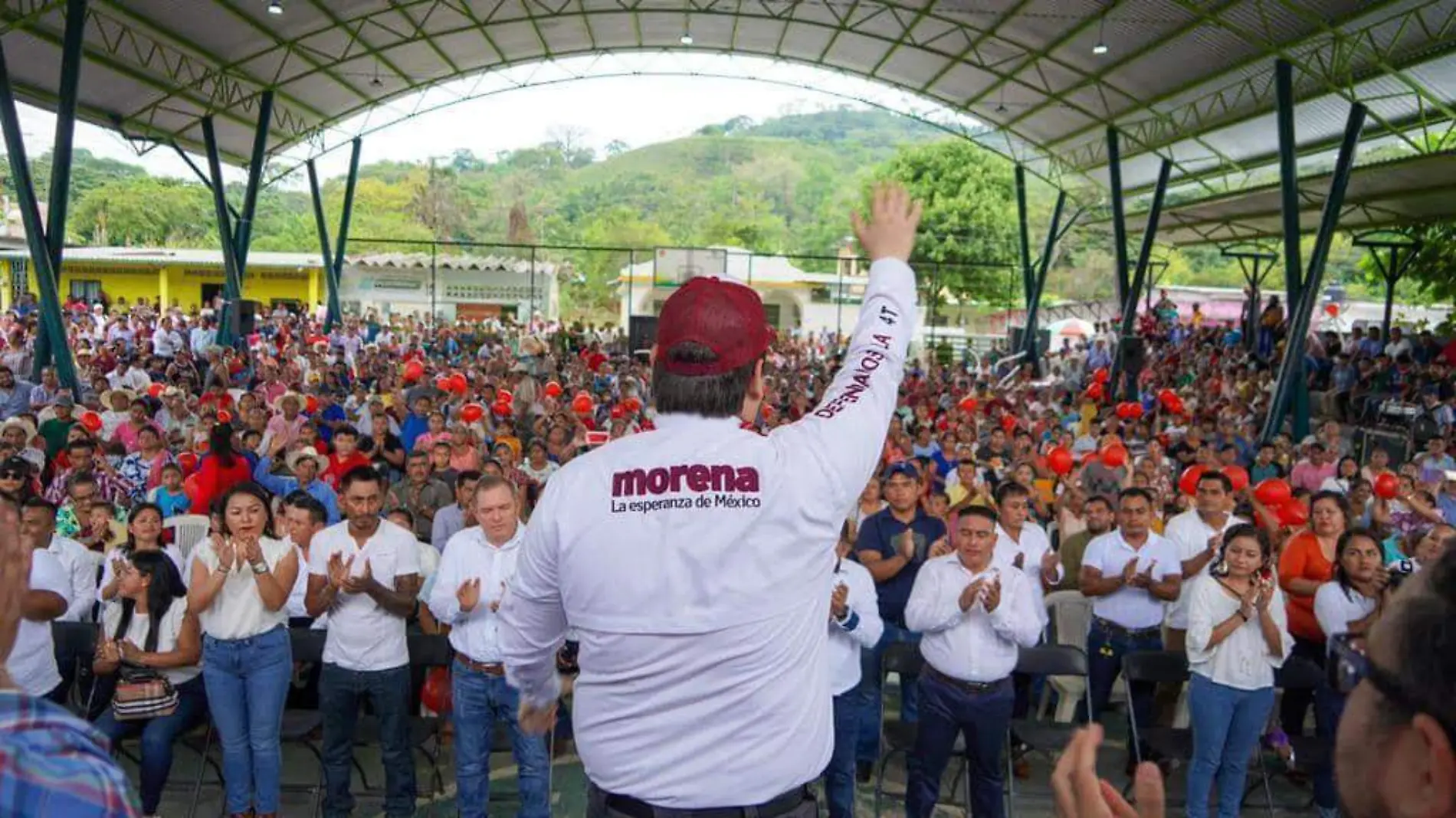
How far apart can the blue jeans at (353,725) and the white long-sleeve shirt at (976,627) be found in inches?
95.5

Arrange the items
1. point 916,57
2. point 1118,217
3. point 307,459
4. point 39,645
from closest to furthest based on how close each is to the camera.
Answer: point 39,645
point 307,459
point 1118,217
point 916,57

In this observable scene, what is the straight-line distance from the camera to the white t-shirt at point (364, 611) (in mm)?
4594

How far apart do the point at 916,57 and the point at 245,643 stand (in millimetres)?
20112

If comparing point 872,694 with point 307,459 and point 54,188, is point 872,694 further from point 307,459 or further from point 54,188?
point 54,188

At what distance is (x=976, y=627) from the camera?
4598mm

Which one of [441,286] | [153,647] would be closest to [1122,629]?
[153,647]

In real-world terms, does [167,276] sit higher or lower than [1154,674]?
higher

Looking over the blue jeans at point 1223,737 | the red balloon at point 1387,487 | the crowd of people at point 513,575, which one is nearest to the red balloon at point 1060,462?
the crowd of people at point 513,575

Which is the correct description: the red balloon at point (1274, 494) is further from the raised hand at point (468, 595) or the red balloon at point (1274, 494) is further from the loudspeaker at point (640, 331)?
the loudspeaker at point (640, 331)

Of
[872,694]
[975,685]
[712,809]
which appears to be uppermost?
[712,809]

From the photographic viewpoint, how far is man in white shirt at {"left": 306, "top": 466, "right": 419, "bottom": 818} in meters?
4.58

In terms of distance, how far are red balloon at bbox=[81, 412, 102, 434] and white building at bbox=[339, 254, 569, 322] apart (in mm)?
25210

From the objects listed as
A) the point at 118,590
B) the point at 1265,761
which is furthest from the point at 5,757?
the point at 1265,761

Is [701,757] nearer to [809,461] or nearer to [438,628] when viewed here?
[809,461]
